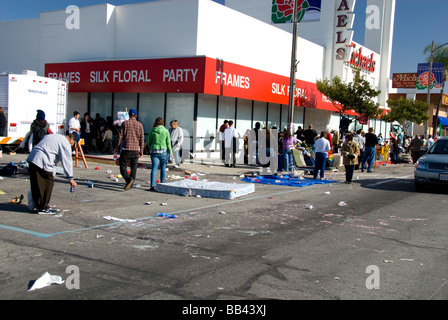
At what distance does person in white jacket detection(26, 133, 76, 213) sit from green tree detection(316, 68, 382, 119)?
22016mm

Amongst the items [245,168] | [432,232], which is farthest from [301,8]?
[432,232]

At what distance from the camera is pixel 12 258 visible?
5477mm

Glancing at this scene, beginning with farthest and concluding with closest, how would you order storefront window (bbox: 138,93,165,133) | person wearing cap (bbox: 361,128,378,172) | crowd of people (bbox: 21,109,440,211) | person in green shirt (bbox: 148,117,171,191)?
1. storefront window (bbox: 138,93,165,133)
2. person wearing cap (bbox: 361,128,378,172)
3. person in green shirt (bbox: 148,117,171,191)
4. crowd of people (bbox: 21,109,440,211)

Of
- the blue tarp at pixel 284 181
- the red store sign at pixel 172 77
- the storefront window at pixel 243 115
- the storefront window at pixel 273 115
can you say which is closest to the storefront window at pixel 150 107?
the red store sign at pixel 172 77

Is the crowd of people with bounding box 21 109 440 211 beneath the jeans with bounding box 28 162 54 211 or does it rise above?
above

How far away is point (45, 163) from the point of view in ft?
25.1

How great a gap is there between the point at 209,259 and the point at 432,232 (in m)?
4.48

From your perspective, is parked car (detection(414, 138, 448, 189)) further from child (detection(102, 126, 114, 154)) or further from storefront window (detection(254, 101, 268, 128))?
child (detection(102, 126, 114, 154))

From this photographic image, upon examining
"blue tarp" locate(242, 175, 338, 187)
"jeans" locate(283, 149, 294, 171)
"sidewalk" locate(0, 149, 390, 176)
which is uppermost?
"jeans" locate(283, 149, 294, 171)

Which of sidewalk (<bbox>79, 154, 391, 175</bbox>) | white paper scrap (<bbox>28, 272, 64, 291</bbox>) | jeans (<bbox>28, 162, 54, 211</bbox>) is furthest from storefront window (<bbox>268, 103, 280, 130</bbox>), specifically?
white paper scrap (<bbox>28, 272, 64, 291</bbox>)

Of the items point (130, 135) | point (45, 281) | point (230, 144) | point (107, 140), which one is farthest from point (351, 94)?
point (45, 281)

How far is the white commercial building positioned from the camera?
18734mm

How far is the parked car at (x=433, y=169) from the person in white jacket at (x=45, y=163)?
1027cm

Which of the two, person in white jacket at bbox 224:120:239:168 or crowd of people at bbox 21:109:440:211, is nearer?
crowd of people at bbox 21:109:440:211
